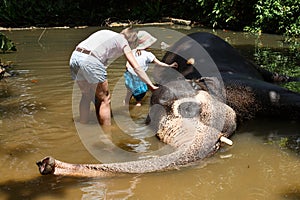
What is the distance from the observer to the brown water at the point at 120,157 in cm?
364

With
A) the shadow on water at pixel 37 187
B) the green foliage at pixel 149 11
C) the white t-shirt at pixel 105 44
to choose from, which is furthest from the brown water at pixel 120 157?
the green foliage at pixel 149 11

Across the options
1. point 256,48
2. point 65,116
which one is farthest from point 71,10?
point 65,116

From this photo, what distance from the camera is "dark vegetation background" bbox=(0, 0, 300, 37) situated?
13922mm

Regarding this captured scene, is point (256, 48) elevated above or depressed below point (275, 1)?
below

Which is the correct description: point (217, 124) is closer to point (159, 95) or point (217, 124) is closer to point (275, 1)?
point (159, 95)

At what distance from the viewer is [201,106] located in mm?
4680

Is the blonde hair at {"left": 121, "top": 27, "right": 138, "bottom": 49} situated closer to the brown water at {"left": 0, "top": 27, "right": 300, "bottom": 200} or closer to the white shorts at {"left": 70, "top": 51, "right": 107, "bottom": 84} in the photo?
the white shorts at {"left": 70, "top": 51, "right": 107, "bottom": 84}

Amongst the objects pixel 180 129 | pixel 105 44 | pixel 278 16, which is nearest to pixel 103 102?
pixel 105 44

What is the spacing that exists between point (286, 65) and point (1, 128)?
18.9 feet

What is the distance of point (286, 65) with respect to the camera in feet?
28.6

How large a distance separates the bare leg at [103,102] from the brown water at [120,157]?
0.60ft

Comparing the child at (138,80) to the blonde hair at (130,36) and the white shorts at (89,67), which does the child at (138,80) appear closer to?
the blonde hair at (130,36)

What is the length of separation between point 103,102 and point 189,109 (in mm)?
1266

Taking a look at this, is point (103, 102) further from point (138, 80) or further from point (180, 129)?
point (180, 129)
